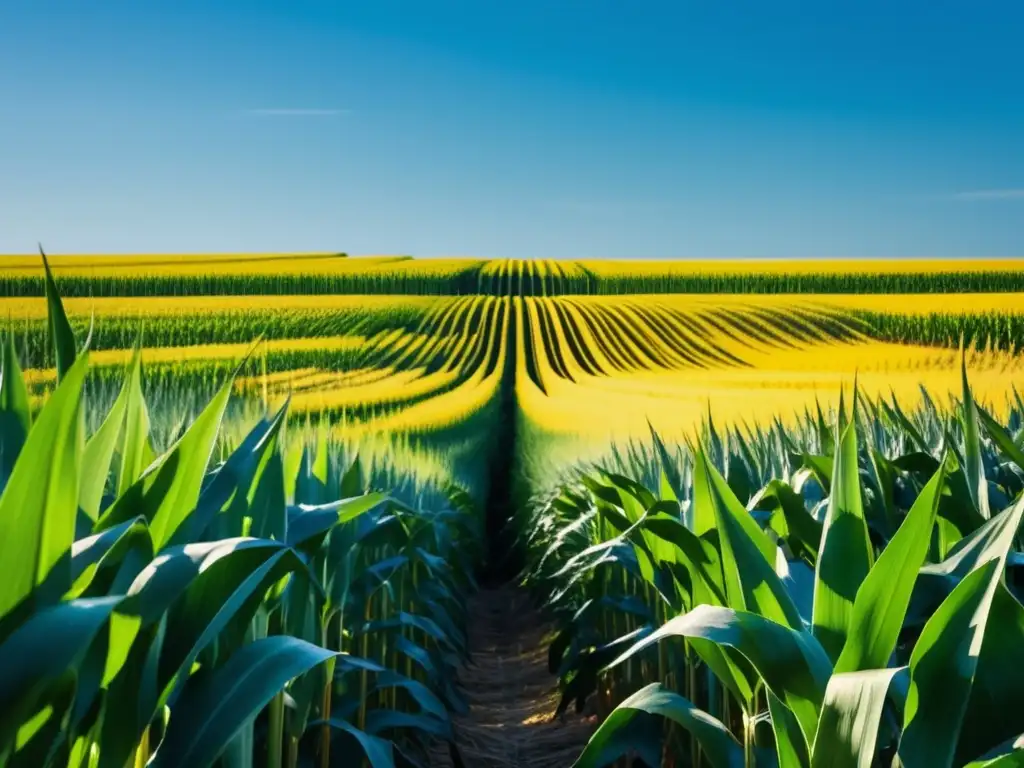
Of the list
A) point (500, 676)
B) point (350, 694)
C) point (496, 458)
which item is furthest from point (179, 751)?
point (496, 458)

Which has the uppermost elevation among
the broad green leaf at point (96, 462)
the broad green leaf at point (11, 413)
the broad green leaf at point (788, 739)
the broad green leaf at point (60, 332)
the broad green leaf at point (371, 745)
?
the broad green leaf at point (60, 332)

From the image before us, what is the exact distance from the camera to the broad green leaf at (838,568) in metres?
1.12

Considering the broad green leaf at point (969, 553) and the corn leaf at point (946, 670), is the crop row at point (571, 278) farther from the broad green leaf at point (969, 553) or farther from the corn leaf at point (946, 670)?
the corn leaf at point (946, 670)

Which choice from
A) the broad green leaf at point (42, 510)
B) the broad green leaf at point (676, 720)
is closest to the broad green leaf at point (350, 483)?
the broad green leaf at point (676, 720)

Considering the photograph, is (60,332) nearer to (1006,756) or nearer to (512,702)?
(1006,756)

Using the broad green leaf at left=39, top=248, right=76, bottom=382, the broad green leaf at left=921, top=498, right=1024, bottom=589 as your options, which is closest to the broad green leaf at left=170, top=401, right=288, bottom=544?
the broad green leaf at left=39, top=248, right=76, bottom=382

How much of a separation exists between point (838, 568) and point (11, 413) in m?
0.96

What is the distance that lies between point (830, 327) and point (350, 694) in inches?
853

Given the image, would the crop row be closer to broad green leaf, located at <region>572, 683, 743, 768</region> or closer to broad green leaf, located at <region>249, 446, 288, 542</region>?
broad green leaf, located at <region>249, 446, 288, 542</region>

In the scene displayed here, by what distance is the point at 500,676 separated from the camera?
17.4ft

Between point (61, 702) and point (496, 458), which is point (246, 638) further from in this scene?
point (496, 458)

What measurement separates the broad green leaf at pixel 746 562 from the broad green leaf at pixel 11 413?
826 millimetres

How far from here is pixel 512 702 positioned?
470 cm

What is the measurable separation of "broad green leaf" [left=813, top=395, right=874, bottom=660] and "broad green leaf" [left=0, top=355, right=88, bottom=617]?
0.79 m
